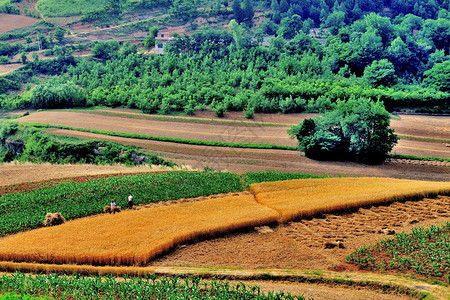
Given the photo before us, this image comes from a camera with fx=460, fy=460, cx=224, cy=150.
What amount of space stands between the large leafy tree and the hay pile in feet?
104

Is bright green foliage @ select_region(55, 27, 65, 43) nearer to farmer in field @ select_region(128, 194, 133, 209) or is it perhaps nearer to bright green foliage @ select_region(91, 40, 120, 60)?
bright green foliage @ select_region(91, 40, 120, 60)

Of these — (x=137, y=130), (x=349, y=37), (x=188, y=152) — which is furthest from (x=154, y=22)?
(x=188, y=152)

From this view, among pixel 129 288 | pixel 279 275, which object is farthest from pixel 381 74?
pixel 129 288

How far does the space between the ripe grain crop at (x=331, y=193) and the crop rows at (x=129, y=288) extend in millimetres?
11963

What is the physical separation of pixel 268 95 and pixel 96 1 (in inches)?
3785

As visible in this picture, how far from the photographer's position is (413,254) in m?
29.4

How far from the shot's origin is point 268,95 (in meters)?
82.3

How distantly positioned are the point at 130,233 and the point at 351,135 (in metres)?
33.8

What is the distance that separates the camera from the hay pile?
36.7 metres

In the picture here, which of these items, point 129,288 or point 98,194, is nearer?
point 129,288

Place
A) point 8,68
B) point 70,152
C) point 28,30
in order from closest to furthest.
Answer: point 70,152
point 8,68
point 28,30

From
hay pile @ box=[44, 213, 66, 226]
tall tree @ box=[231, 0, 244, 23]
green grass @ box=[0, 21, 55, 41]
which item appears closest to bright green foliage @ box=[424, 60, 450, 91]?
tall tree @ box=[231, 0, 244, 23]

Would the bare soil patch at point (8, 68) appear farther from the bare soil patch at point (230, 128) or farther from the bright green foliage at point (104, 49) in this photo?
the bare soil patch at point (230, 128)

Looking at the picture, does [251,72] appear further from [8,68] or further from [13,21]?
[13,21]
